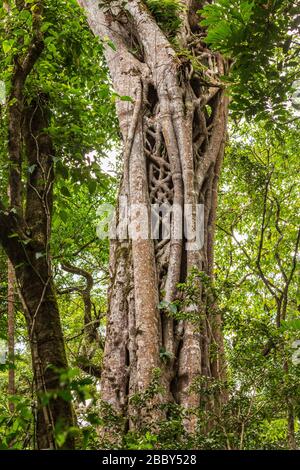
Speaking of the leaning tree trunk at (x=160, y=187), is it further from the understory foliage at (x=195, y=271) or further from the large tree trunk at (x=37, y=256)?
the large tree trunk at (x=37, y=256)

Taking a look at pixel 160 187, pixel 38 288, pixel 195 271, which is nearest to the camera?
pixel 38 288

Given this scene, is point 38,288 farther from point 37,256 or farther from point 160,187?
point 160,187

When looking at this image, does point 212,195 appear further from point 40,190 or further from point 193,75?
point 40,190

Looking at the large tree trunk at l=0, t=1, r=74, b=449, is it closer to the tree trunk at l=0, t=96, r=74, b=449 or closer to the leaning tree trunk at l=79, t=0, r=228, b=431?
the tree trunk at l=0, t=96, r=74, b=449

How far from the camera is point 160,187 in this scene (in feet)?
16.0

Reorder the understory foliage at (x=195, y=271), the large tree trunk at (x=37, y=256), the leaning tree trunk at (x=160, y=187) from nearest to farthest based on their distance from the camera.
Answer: the large tree trunk at (x=37, y=256), the understory foliage at (x=195, y=271), the leaning tree trunk at (x=160, y=187)

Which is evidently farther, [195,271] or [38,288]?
[195,271]

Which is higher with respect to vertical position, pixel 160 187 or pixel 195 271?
pixel 160 187

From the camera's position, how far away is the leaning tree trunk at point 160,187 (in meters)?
4.05

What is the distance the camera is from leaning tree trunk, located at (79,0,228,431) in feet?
13.3

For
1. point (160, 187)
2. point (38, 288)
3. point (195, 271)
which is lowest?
point (38, 288)

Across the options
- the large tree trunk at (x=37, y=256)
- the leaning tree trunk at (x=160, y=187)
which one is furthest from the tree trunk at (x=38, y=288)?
the leaning tree trunk at (x=160, y=187)

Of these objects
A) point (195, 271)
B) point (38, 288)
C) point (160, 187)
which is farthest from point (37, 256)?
point (160, 187)

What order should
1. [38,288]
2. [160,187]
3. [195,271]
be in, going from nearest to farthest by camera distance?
[38,288] < [195,271] < [160,187]
